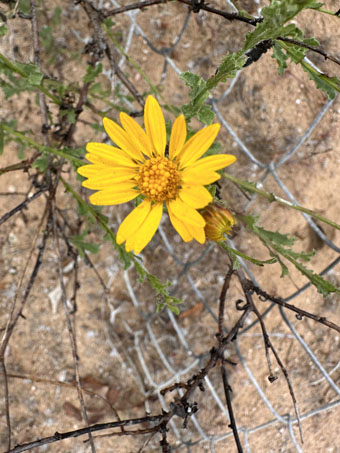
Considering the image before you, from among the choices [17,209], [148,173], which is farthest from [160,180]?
[17,209]

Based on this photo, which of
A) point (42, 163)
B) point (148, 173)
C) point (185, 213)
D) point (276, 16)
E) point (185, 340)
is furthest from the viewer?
point (185, 340)

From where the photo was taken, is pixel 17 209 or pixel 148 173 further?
pixel 17 209

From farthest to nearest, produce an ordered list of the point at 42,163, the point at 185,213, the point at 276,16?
the point at 42,163 → the point at 185,213 → the point at 276,16

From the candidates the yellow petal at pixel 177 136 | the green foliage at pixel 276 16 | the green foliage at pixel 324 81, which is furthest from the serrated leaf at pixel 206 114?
the green foliage at pixel 324 81

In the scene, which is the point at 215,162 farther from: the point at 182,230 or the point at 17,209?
the point at 17,209

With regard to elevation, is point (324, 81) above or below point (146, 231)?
above

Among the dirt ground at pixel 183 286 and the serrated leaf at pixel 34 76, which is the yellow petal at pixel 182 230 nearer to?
the serrated leaf at pixel 34 76

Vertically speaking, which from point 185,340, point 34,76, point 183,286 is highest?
point 34,76
